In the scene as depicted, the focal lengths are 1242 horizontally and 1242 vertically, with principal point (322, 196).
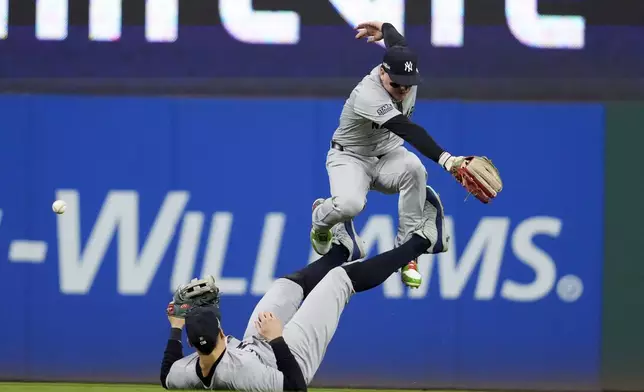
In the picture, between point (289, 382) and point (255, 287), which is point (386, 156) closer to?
point (289, 382)

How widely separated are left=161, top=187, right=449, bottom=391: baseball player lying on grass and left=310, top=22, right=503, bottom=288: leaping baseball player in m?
0.17

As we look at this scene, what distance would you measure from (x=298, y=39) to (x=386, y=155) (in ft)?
8.69

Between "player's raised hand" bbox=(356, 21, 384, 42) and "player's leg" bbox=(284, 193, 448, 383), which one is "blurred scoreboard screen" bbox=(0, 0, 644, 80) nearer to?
"player's raised hand" bbox=(356, 21, 384, 42)

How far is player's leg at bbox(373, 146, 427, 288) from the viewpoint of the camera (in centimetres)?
732

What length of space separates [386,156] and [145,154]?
121 inches

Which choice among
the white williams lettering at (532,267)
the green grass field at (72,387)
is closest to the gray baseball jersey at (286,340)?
the green grass field at (72,387)

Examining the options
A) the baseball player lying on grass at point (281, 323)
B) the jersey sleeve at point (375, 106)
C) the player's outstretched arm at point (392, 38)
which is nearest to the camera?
the baseball player lying on grass at point (281, 323)

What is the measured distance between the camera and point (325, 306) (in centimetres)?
632

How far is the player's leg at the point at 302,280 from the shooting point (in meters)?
6.68

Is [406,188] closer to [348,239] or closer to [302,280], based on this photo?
[348,239]

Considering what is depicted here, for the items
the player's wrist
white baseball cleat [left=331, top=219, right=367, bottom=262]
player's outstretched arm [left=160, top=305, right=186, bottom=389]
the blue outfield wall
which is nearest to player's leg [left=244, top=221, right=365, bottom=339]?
white baseball cleat [left=331, top=219, right=367, bottom=262]

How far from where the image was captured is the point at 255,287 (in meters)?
10.0

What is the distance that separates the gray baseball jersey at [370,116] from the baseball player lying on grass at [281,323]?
477 millimetres

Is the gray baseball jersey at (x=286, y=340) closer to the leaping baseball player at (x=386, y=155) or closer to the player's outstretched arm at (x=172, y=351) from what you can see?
the player's outstretched arm at (x=172, y=351)
